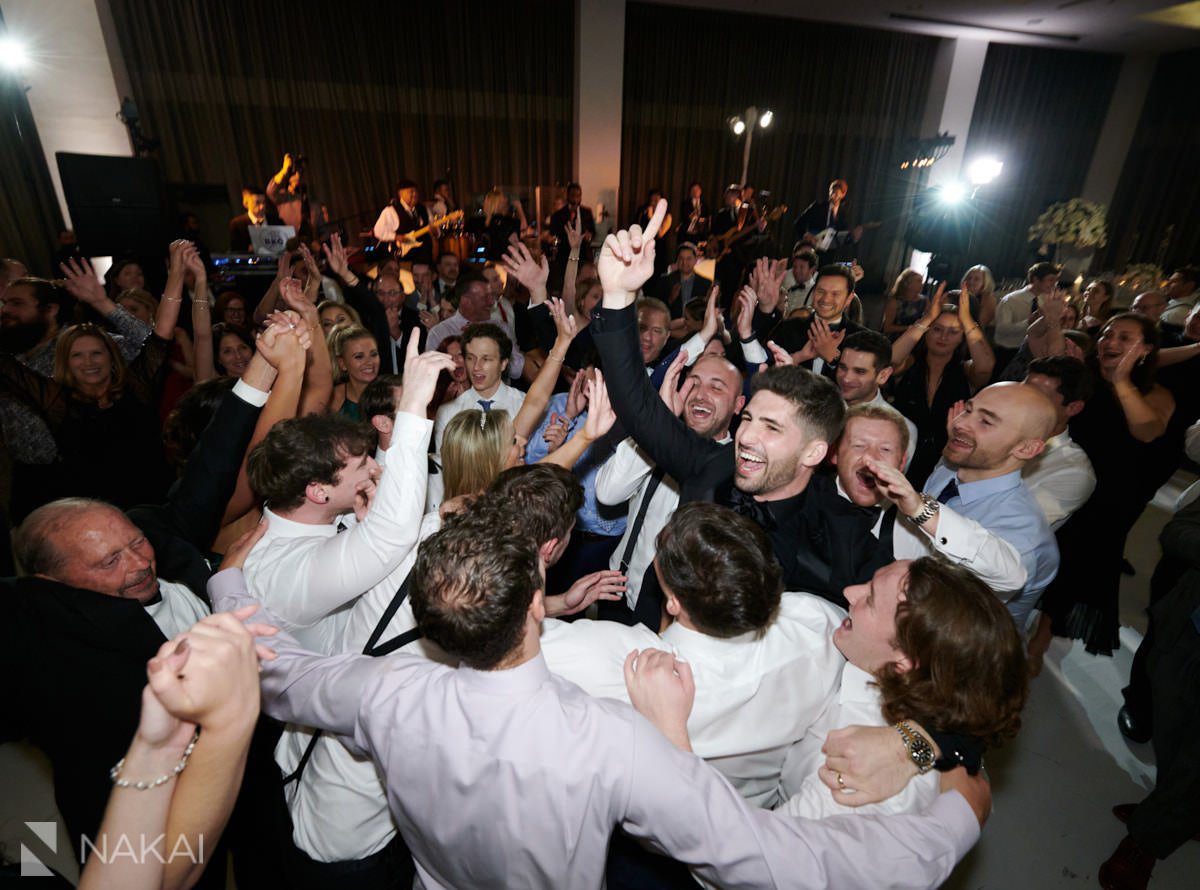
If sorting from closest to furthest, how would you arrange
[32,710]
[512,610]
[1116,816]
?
[512,610], [32,710], [1116,816]

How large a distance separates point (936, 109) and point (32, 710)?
46.6ft

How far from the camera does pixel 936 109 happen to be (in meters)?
11.0

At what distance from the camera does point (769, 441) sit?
179cm

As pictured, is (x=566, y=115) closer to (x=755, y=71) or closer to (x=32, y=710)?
(x=755, y=71)

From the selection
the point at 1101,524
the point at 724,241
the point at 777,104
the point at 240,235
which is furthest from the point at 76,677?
the point at 777,104

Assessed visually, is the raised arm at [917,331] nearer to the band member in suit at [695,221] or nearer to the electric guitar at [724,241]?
the electric guitar at [724,241]

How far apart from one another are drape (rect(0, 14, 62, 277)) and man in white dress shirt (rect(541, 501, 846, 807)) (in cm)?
883

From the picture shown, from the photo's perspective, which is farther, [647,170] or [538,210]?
[647,170]

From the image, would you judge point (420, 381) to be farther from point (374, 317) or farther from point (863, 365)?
point (374, 317)

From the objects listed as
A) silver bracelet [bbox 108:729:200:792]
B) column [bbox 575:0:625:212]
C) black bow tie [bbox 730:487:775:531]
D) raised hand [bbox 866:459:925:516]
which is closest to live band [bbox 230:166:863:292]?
column [bbox 575:0:625:212]

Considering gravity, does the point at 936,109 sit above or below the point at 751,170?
above

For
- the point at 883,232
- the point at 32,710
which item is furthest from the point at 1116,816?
the point at 883,232

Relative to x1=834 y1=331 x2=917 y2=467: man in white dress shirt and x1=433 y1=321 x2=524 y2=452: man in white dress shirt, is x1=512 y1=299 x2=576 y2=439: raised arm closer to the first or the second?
x1=433 y1=321 x2=524 y2=452: man in white dress shirt

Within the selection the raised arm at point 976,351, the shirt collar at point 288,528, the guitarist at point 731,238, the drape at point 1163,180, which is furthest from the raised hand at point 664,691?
the drape at point 1163,180
